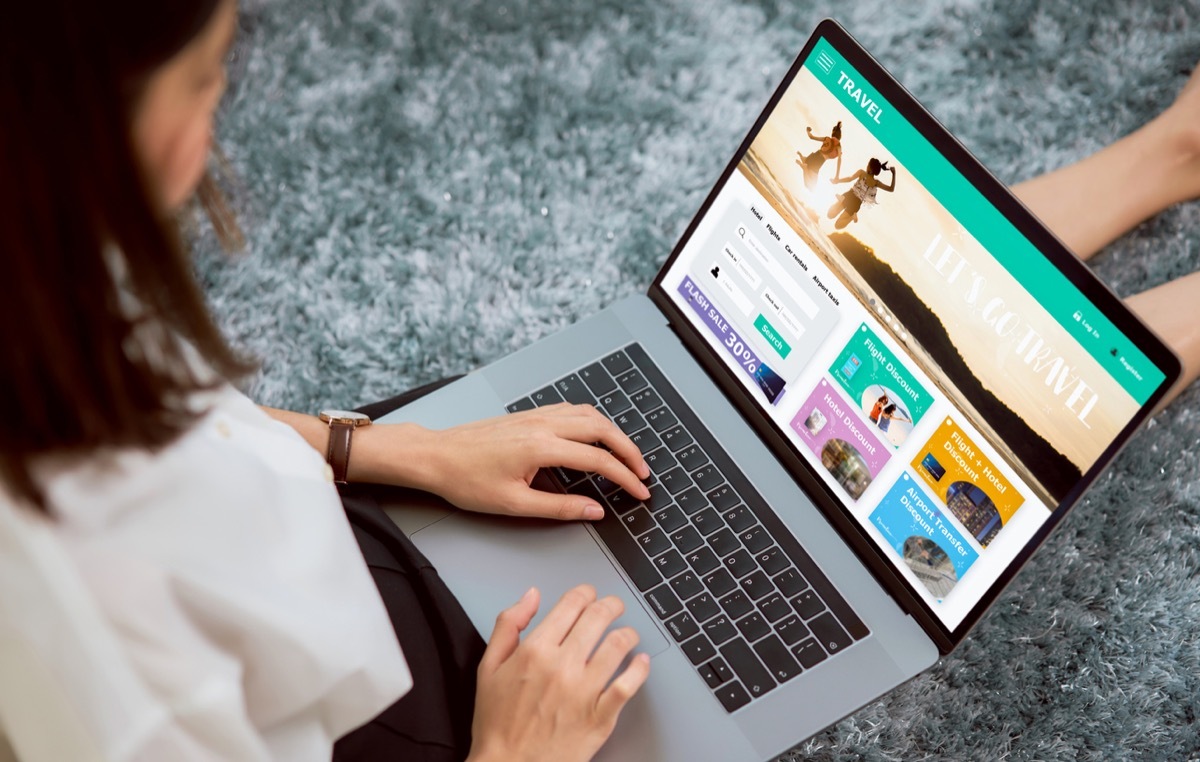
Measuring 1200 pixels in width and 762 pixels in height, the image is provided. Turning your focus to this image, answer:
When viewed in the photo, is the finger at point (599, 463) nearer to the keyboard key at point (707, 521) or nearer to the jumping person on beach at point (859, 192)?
the keyboard key at point (707, 521)

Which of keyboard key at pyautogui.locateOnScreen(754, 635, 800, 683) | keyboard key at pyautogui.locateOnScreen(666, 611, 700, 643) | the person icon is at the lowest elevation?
keyboard key at pyautogui.locateOnScreen(666, 611, 700, 643)

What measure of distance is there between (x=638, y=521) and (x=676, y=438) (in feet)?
0.31

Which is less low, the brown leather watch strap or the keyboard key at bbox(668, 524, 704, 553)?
the keyboard key at bbox(668, 524, 704, 553)

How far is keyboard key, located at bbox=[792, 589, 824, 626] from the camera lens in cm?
88

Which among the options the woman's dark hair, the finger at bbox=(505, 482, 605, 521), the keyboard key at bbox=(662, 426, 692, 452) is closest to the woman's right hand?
the finger at bbox=(505, 482, 605, 521)

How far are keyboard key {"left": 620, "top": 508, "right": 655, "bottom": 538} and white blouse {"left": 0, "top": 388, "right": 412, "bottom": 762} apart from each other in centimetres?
27

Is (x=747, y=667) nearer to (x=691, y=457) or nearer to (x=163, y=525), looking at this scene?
(x=691, y=457)

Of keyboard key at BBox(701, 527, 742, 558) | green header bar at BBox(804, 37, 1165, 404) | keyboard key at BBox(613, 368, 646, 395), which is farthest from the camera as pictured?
keyboard key at BBox(613, 368, 646, 395)

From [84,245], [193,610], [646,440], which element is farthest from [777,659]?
[84,245]

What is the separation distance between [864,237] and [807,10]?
0.90 meters

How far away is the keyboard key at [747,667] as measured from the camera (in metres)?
0.84

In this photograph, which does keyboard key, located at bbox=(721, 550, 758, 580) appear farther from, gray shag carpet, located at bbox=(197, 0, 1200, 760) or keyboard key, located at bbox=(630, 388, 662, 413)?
gray shag carpet, located at bbox=(197, 0, 1200, 760)

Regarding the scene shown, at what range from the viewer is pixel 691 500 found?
947 mm

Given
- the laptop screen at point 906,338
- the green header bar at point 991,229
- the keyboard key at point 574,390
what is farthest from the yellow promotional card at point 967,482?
the keyboard key at point 574,390
